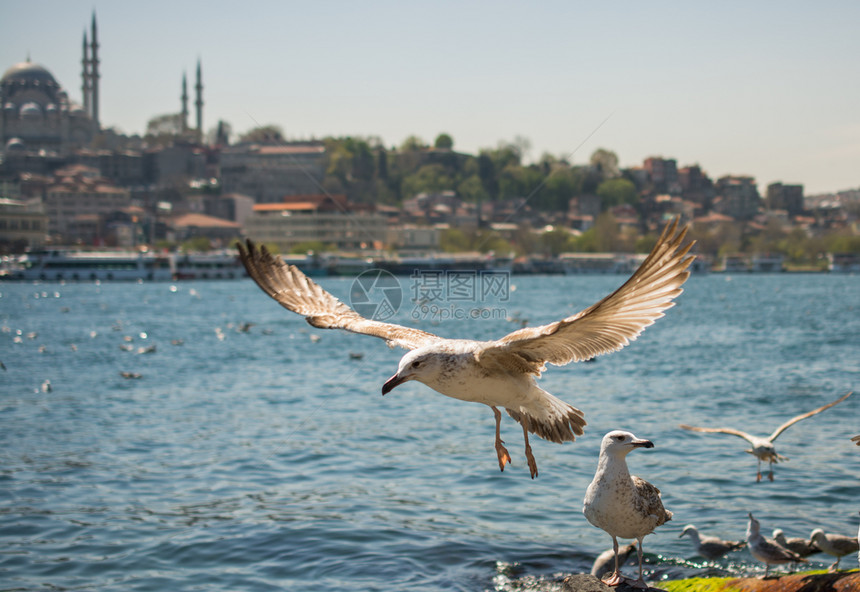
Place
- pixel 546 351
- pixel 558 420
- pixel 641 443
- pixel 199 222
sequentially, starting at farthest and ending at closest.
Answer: pixel 199 222 → pixel 558 420 → pixel 641 443 → pixel 546 351

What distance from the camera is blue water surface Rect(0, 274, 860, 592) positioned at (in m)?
7.81

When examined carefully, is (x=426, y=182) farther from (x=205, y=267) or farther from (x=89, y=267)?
(x=89, y=267)

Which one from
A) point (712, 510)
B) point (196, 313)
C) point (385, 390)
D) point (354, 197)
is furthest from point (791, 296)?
point (354, 197)

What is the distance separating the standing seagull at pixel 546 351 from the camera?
14.3 feet

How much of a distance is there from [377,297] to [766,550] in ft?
136

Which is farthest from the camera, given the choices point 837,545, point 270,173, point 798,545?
point 270,173

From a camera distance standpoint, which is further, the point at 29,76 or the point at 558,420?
the point at 29,76

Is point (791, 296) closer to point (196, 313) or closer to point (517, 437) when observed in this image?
point (196, 313)

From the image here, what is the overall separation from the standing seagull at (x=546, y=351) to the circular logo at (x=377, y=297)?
11.2 meters

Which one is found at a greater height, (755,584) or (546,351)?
(546,351)

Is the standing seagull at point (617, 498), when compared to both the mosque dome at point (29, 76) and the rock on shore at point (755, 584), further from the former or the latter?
the mosque dome at point (29, 76)

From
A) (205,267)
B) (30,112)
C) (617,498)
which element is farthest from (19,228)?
(617,498)

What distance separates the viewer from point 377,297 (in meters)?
47.9

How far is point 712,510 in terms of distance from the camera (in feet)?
29.3
